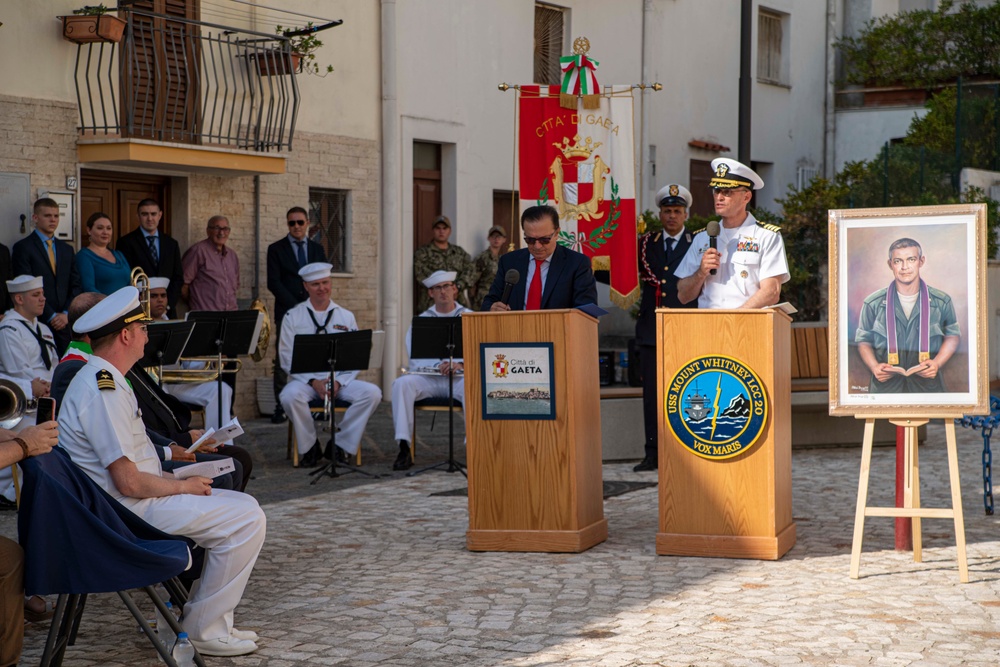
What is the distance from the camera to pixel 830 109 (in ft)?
86.3

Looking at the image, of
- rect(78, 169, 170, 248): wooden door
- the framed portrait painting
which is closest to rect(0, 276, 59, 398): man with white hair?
rect(78, 169, 170, 248): wooden door

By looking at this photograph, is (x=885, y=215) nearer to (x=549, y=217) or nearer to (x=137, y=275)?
(x=549, y=217)

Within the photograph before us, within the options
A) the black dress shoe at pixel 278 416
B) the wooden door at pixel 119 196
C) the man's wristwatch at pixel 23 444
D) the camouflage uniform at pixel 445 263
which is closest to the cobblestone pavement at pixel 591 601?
the man's wristwatch at pixel 23 444

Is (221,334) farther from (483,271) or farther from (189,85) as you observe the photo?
(483,271)

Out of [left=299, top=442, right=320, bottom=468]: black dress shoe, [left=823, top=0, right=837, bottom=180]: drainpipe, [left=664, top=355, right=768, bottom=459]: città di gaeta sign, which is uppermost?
[left=823, top=0, right=837, bottom=180]: drainpipe

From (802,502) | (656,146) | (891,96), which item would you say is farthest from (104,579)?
(891,96)

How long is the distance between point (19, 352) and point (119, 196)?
5088mm

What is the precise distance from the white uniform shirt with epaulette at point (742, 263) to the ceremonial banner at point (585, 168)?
5052 mm

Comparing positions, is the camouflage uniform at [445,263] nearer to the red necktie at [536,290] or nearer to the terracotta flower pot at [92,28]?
the terracotta flower pot at [92,28]

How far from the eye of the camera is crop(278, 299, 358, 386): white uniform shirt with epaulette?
1152 centimetres

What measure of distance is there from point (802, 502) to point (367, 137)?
31.6ft

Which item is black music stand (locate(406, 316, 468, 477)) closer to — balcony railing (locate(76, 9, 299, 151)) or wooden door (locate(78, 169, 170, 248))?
balcony railing (locate(76, 9, 299, 151))

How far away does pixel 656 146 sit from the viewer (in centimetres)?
2181

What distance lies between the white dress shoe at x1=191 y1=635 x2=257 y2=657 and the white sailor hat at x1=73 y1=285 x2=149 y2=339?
4.18 feet
